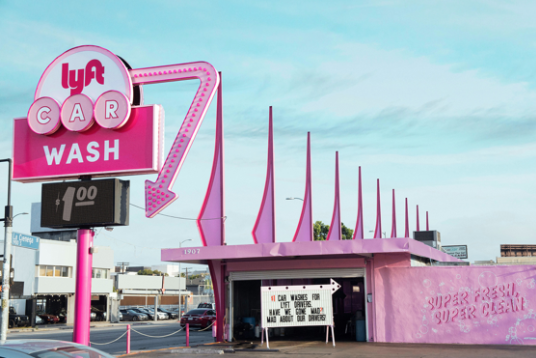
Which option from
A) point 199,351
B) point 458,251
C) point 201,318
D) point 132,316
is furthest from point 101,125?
point 458,251

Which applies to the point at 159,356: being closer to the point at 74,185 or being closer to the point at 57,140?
the point at 74,185

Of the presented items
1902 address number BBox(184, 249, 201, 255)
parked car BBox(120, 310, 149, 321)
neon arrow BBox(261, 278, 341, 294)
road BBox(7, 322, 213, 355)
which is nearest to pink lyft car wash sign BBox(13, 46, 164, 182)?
1902 address number BBox(184, 249, 201, 255)

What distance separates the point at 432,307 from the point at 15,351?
17933mm

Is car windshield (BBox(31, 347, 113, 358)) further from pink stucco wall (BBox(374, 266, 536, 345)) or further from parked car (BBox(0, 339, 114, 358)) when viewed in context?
pink stucco wall (BBox(374, 266, 536, 345))

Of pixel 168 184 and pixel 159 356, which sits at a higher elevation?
pixel 168 184

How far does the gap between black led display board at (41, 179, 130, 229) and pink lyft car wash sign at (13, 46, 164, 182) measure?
843 millimetres

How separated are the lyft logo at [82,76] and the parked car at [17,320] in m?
32.6

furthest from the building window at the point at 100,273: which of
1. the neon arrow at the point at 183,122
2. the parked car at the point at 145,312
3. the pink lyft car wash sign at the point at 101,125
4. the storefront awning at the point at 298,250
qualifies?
the neon arrow at the point at 183,122

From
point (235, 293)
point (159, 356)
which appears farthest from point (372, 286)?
point (159, 356)

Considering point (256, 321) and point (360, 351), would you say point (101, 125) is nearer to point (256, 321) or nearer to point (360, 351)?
point (360, 351)

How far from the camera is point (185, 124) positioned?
20.9 metres

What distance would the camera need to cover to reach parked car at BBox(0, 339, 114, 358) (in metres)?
5.77

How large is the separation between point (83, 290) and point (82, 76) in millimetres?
7901

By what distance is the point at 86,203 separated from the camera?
60.8ft
